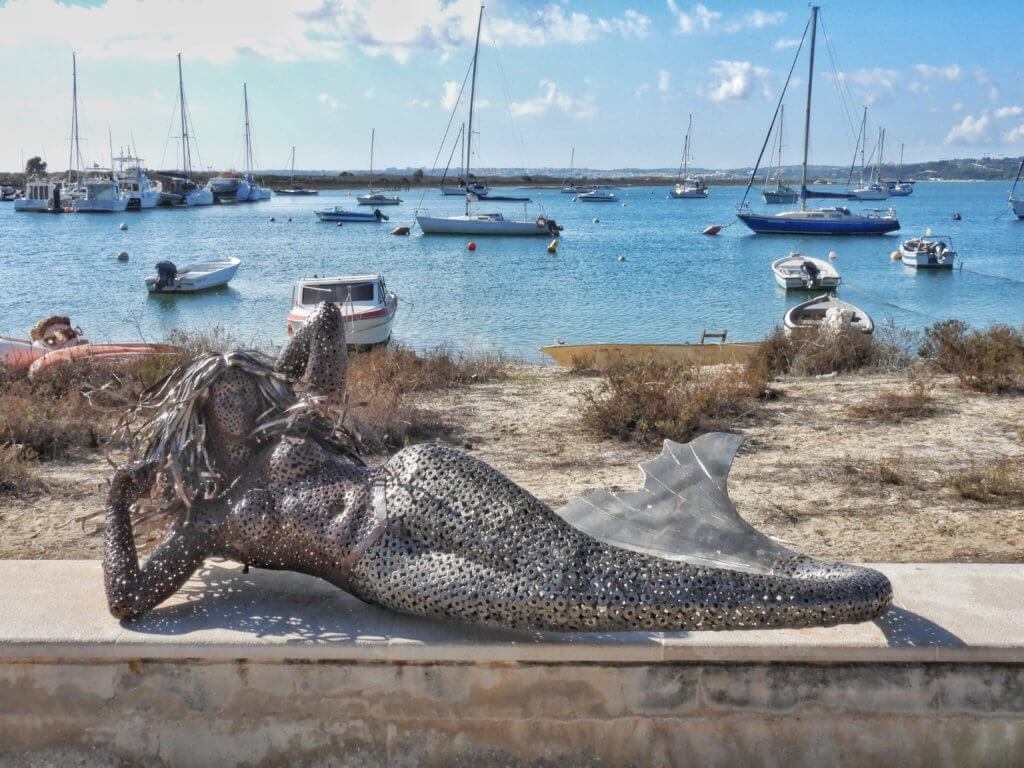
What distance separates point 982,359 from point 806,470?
457cm

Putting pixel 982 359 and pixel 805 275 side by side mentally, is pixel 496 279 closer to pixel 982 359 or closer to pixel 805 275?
pixel 805 275

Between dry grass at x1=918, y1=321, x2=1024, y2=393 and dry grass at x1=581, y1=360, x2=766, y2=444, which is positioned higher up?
dry grass at x1=918, y1=321, x2=1024, y2=393

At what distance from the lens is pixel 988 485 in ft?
24.4

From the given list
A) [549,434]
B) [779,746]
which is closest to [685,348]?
[549,434]

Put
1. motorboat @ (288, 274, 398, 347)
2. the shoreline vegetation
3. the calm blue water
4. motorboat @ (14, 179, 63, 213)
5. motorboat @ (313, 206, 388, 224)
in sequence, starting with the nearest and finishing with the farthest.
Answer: the shoreline vegetation < motorboat @ (288, 274, 398, 347) < the calm blue water < motorboat @ (313, 206, 388, 224) < motorboat @ (14, 179, 63, 213)

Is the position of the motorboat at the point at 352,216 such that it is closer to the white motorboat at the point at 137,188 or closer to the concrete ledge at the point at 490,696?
the white motorboat at the point at 137,188

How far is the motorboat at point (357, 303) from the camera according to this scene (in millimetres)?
20344

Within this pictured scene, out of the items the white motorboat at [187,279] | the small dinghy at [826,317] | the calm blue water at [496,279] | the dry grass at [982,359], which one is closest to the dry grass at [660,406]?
the dry grass at [982,359]

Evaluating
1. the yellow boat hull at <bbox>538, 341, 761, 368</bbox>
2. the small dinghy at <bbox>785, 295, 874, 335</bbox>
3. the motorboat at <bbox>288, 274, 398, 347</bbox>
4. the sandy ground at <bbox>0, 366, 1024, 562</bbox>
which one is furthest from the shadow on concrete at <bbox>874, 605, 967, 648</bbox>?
the motorboat at <bbox>288, 274, 398, 347</bbox>

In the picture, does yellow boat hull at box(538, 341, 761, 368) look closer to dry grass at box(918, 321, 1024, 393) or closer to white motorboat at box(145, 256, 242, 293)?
dry grass at box(918, 321, 1024, 393)

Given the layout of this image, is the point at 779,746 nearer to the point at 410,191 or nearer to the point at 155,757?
the point at 155,757

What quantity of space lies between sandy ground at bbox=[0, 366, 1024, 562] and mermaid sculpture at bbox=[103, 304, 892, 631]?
2.27m

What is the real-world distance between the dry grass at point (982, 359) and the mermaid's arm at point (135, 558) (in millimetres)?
9182

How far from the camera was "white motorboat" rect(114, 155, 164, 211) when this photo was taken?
92.9 m
